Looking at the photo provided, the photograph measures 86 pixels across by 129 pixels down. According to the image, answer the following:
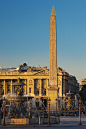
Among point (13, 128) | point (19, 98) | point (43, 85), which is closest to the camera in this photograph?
point (13, 128)

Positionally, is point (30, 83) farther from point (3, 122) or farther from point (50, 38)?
point (3, 122)

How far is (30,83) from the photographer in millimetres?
127875

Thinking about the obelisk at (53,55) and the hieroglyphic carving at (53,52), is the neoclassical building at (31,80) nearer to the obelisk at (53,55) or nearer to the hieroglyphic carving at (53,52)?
the obelisk at (53,55)

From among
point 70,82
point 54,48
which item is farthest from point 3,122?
point 70,82

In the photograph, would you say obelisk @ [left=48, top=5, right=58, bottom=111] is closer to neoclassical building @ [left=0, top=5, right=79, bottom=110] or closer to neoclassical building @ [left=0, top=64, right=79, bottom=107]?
neoclassical building @ [left=0, top=5, right=79, bottom=110]

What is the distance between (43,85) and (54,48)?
7021 cm

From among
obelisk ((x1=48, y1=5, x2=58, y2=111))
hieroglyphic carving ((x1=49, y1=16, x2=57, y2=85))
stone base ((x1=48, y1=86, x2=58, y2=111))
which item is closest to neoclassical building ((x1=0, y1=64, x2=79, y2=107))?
stone base ((x1=48, y1=86, x2=58, y2=111))

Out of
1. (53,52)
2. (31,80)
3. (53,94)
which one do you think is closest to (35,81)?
(31,80)

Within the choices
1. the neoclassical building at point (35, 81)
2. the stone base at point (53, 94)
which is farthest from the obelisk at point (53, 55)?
the neoclassical building at point (35, 81)

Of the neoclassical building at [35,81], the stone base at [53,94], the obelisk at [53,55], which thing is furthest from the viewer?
the neoclassical building at [35,81]

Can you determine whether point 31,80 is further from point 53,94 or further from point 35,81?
point 53,94

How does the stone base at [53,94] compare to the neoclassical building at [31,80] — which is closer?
the stone base at [53,94]

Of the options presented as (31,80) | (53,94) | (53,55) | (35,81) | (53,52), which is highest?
(31,80)

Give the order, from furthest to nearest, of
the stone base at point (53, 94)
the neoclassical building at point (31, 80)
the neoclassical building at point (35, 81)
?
1. the neoclassical building at point (31, 80)
2. the neoclassical building at point (35, 81)
3. the stone base at point (53, 94)
